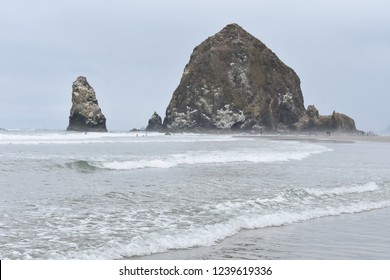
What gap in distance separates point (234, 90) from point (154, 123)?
33866 mm

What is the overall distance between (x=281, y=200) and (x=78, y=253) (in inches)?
292

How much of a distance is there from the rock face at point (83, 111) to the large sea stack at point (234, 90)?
26192 mm

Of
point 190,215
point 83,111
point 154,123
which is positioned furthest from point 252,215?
point 154,123

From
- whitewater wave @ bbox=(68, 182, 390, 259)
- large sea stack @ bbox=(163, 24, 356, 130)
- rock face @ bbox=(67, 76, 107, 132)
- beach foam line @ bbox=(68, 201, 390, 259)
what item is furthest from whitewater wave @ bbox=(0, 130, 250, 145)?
large sea stack @ bbox=(163, 24, 356, 130)

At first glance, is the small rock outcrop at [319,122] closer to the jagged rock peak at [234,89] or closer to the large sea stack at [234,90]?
the large sea stack at [234,90]

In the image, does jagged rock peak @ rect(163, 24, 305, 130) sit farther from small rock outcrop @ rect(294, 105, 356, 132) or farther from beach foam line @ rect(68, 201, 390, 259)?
beach foam line @ rect(68, 201, 390, 259)

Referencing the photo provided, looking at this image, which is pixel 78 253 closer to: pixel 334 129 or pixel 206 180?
pixel 206 180

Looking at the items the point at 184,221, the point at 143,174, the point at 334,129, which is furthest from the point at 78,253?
the point at 334,129

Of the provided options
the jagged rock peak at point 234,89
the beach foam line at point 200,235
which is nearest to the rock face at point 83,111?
the jagged rock peak at point 234,89

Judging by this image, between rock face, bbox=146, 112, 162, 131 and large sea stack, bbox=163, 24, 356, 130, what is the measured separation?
1088cm

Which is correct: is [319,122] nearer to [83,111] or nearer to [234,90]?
[234,90]

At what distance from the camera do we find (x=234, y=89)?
14512 cm

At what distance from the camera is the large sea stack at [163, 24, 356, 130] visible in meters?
141
